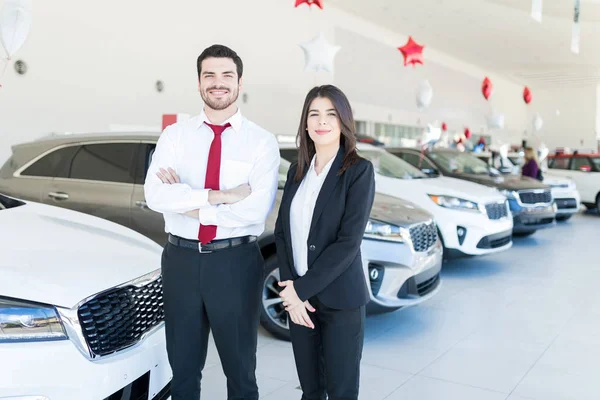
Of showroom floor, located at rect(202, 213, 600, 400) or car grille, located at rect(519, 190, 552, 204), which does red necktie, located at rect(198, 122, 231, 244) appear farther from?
car grille, located at rect(519, 190, 552, 204)

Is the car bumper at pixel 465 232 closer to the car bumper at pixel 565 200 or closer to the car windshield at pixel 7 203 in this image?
the car windshield at pixel 7 203

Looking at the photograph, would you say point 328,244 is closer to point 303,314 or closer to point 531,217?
point 303,314

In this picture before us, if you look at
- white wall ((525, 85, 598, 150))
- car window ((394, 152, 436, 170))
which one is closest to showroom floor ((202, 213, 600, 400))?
car window ((394, 152, 436, 170))

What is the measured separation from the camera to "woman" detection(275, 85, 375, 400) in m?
1.93

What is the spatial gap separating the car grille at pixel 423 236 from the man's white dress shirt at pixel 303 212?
189 cm

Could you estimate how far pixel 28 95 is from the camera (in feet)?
23.7

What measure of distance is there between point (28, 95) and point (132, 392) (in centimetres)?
642

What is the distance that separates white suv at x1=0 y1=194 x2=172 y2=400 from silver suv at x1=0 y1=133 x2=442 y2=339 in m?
1.27

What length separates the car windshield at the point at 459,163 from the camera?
7855 millimetres

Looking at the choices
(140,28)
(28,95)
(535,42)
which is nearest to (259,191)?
(28,95)

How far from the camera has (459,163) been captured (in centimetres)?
811

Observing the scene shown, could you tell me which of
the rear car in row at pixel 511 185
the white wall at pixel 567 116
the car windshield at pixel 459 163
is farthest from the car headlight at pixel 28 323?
the white wall at pixel 567 116

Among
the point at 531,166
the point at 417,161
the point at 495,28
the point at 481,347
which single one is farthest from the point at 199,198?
the point at 495,28

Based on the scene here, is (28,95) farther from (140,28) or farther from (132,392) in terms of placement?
(132,392)
